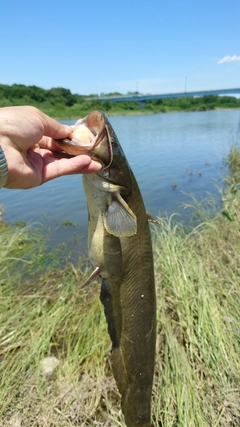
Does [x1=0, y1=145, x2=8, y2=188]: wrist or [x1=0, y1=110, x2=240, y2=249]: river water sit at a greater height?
[x1=0, y1=145, x2=8, y2=188]: wrist

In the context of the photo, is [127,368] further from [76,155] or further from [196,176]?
[196,176]

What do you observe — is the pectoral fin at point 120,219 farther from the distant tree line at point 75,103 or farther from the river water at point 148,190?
the distant tree line at point 75,103

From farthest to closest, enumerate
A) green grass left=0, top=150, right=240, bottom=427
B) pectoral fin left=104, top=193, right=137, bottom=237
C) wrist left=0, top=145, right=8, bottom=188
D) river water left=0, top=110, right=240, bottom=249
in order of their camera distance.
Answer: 1. river water left=0, top=110, right=240, bottom=249
2. green grass left=0, top=150, right=240, bottom=427
3. pectoral fin left=104, top=193, right=137, bottom=237
4. wrist left=0, top=145, right=8, bottom=188

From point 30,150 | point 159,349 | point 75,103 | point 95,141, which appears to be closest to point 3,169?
point 30,150

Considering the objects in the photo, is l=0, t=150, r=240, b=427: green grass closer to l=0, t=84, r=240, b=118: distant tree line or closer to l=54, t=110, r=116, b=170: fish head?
l=54, t=110, r=116, b=170: fish head

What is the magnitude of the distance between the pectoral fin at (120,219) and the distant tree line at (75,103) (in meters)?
42.4

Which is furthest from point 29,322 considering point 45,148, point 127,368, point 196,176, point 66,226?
point 196,176

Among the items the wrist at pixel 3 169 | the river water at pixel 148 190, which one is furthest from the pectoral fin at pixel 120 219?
the river water at pixel 148 190

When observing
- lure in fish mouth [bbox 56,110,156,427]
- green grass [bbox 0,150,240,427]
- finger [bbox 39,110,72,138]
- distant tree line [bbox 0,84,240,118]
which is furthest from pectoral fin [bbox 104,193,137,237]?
distant tree line [bbox 0,84,240,118]

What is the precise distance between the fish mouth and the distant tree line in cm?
4215

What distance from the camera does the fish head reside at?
1836 mm

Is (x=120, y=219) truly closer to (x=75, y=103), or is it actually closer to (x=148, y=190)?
(x=148, y=190)

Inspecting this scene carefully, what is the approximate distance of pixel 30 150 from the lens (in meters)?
1.92

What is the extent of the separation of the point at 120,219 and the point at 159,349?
2.15 metres
